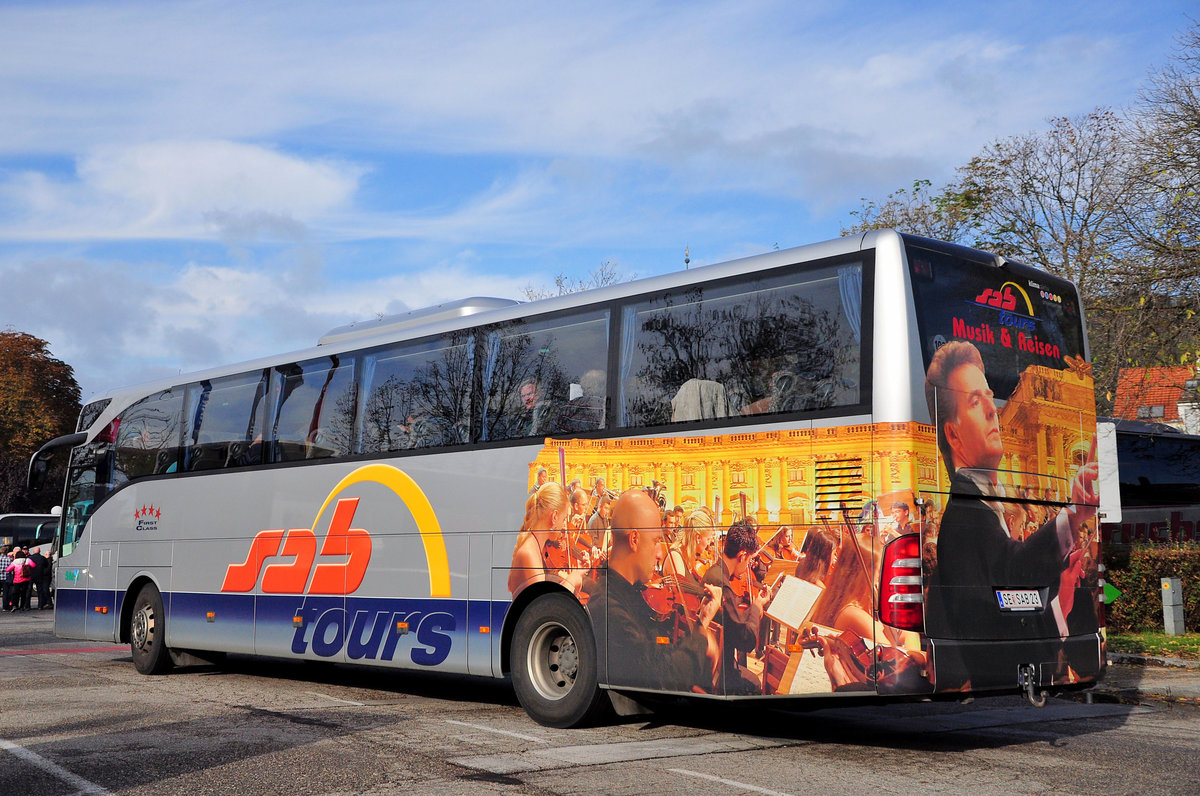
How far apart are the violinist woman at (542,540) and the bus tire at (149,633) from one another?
260 inches

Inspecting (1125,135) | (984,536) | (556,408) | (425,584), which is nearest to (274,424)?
(425,584)

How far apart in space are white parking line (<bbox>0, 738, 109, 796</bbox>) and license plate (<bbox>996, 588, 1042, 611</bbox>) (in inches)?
241

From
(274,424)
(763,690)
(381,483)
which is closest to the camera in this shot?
(763,690)

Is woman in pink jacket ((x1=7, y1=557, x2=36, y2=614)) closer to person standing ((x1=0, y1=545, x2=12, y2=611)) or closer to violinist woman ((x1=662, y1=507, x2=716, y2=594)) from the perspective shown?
person standing ((x1=0, y1=545, x2=12, y2=611))

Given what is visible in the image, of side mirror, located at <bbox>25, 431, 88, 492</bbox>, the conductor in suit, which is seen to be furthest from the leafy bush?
side mirror, located at <bbox>25, 431, 88, 492</bbox>

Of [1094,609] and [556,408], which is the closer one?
[1094,609]

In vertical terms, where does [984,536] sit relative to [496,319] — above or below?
below

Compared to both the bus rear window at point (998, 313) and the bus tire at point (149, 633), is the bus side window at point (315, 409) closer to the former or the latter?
the bus tire at point (149, 633)

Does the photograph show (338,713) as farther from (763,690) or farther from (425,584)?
(763,690)

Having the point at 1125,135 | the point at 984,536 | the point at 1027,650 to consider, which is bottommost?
the point at 1027,650

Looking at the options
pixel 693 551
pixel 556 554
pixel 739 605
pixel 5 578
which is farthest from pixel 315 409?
pixel 5 578

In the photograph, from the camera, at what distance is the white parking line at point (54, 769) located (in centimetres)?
756

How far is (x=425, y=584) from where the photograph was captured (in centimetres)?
1203

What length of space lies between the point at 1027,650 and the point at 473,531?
197 inches
